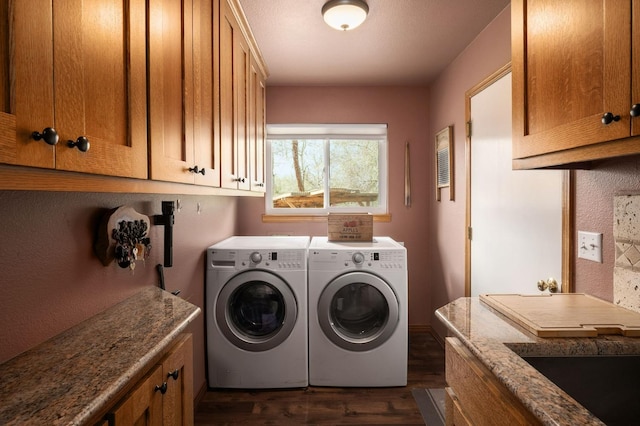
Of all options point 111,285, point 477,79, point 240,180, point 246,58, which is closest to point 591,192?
point 477,79

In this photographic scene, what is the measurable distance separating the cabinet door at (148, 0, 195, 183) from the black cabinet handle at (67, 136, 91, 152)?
12.5 inches

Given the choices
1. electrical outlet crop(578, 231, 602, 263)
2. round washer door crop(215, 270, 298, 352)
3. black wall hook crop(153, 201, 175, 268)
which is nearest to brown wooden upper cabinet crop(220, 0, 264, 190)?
black wall hook crop(153, 201, 175, 268)

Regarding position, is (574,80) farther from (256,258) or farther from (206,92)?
(256,258)

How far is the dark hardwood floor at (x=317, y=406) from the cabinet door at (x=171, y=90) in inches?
63.0

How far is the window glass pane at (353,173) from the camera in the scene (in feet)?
11.8

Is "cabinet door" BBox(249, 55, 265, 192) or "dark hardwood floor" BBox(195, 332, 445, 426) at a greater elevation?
"cabinet door" BBox(249, 55, 265, 192)

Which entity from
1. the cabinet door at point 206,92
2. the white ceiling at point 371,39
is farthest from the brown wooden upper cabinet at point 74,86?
the white ceiling at point 371,39

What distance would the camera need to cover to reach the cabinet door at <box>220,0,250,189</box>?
5.94 feet

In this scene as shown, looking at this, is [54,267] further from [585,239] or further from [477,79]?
[477,79]

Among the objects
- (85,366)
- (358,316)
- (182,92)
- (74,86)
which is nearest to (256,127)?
(182,92)

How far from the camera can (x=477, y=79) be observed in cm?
246

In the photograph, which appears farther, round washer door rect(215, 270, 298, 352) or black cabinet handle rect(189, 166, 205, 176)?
round washer door rect(215, 270, 298, 352)

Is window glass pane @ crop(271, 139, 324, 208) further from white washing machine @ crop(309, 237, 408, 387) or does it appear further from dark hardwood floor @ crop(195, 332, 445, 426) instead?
dark hardwood floor @ crop(195, 332, 445, 426)

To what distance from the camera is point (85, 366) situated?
2.72ft
